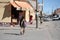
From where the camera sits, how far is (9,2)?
39.3 metres

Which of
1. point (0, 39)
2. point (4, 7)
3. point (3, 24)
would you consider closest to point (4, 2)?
point (4, 7)

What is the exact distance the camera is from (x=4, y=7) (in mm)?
39406

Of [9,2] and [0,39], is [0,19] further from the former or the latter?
[0,39]

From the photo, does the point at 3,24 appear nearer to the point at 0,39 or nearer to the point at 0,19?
the point at 0,19

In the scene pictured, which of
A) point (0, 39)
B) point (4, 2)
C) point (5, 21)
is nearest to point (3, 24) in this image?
point (5, 21)

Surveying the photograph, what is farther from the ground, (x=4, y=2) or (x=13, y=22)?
(x=4, y=2)

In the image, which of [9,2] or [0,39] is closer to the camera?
[0,39]

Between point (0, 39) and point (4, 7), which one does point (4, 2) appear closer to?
point (4, 7)

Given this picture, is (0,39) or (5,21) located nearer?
(0,39)

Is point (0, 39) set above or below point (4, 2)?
below

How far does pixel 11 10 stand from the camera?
4016 centimetres

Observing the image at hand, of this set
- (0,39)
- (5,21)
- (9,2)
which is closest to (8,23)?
(5,21)

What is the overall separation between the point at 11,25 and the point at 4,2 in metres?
3.45

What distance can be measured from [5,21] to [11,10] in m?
1.98
